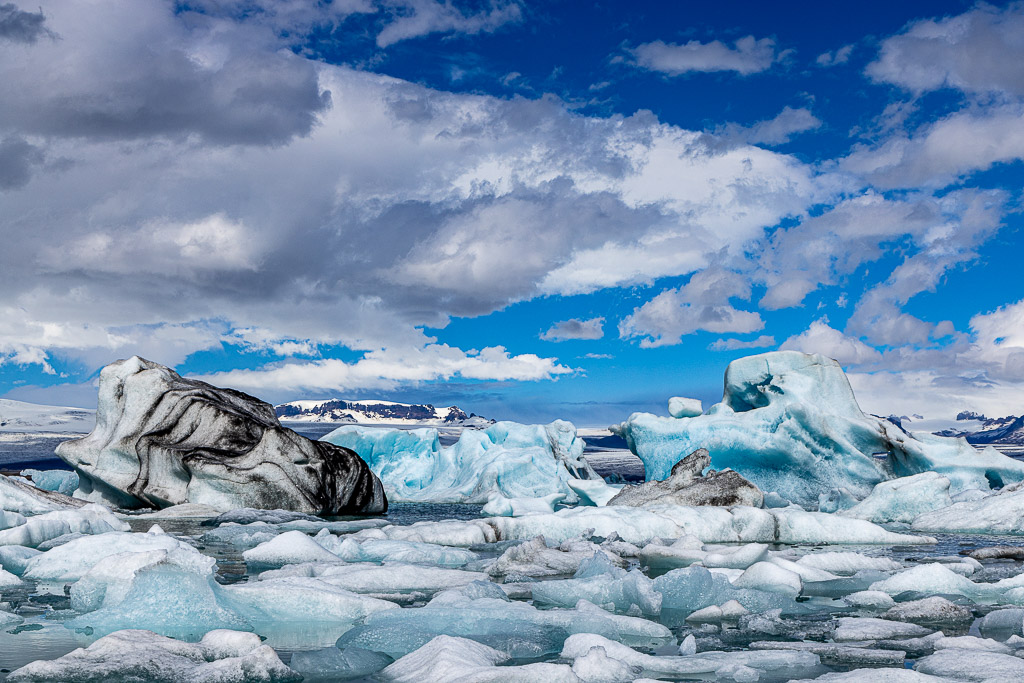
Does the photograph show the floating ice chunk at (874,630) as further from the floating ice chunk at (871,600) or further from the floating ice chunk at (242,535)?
the floating ice chunk at (242,535)

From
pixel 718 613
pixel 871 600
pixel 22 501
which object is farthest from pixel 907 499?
pixel 22 501

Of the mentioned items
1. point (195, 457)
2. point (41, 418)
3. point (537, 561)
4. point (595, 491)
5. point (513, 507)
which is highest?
point (41, 418)

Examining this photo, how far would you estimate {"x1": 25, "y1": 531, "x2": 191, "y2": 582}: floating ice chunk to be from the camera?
21.5ft

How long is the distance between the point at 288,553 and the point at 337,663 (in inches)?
149

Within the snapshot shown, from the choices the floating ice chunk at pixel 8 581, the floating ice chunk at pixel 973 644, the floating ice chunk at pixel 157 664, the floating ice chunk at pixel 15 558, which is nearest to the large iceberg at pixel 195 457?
the floating ice chunk at pixel 15 558

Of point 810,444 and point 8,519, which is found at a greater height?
point 810,444

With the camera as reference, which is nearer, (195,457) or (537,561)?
(537,561)

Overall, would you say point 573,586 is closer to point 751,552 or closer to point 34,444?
point 751,552

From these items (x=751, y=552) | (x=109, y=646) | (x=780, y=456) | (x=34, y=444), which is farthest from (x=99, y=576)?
(x=34, y=444)

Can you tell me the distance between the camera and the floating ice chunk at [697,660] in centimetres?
383

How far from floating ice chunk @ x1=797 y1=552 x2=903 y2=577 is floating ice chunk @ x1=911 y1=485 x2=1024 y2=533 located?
5.43 meters

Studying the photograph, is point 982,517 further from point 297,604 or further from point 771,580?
point 297,604

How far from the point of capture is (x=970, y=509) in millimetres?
12891

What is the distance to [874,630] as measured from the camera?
4.70 metres
